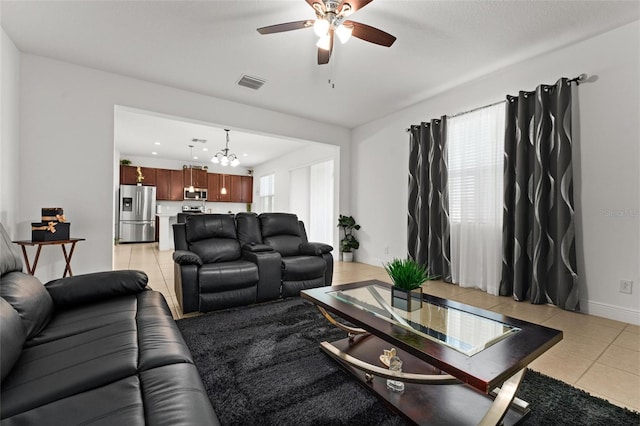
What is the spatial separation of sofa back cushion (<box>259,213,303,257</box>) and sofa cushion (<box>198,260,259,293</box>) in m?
0.66

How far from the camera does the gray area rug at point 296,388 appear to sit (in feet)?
4.48

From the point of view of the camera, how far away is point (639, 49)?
255 cm

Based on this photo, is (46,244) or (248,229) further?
(248,229)

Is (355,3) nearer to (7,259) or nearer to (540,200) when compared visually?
(7,259)

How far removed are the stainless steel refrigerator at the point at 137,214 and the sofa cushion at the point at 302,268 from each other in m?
7.01

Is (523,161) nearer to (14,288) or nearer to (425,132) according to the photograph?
(425,132)

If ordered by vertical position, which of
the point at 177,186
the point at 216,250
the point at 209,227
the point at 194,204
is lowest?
the point at 216,250

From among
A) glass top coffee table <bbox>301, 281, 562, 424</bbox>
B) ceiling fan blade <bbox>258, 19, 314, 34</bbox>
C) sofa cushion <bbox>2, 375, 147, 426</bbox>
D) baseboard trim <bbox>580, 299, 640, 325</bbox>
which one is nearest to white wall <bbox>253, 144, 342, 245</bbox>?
ceiling fan blade <bbox>258, 19, 314, 34</bbox>

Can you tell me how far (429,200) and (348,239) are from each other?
1.99 m

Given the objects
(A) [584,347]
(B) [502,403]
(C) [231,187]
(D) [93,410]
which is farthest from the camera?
(C) [231,187]

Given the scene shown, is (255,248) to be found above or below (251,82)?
below

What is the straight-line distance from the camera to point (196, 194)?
9.43 m

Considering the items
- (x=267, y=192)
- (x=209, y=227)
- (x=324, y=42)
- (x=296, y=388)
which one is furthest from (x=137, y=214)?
(x=296, y=388)

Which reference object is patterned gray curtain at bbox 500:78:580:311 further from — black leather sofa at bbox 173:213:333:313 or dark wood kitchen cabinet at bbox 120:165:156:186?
dark wood kitchen cabinet at bbox 120:165:156:186
